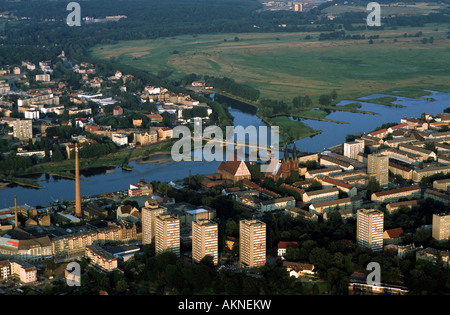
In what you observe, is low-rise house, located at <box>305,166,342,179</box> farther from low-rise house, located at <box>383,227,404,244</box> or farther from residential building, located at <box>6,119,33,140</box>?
residential building, located at <box>6,119,33,140</box>

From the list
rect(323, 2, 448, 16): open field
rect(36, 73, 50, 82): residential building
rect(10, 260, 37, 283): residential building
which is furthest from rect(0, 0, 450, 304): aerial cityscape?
rect(323, 2, 448, 16): open field

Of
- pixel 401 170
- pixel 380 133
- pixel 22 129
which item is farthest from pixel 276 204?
pixel 22 129

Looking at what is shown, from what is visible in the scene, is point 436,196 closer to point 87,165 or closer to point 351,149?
point 351,149

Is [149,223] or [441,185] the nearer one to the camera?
[149,223]

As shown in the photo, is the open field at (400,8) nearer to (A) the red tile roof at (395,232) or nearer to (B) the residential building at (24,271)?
(A) the red tile roof at (395,232)

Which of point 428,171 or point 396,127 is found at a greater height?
point 396,127

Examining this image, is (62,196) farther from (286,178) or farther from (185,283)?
(185,283)

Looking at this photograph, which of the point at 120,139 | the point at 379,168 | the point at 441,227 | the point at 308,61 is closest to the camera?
the point at 441,227
